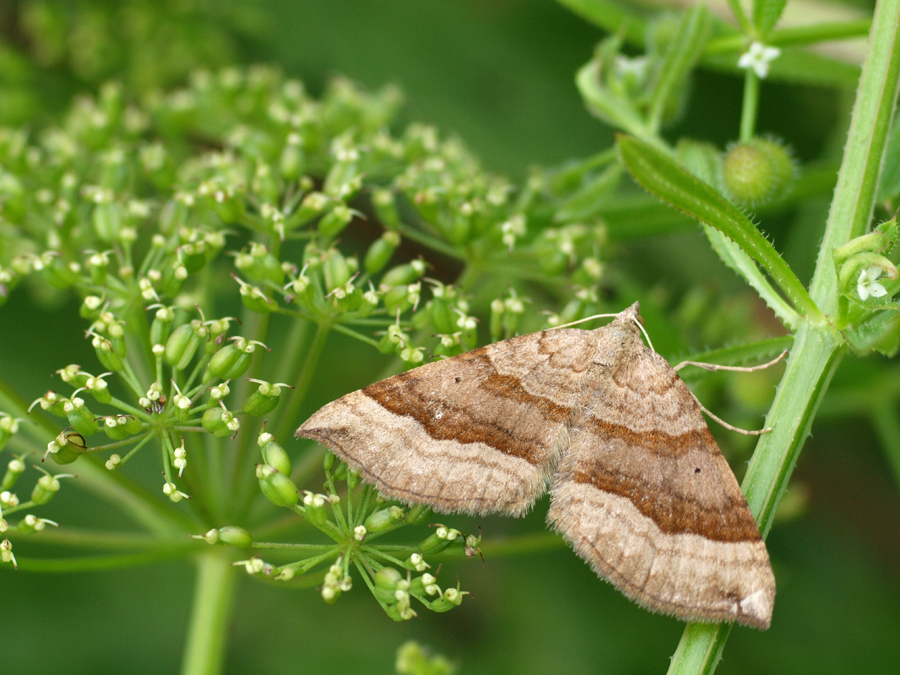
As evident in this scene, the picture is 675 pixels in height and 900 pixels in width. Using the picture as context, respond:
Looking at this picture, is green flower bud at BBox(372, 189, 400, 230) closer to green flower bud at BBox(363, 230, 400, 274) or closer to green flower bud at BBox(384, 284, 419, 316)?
green flower bud at BBox(363, 230, 400, 274)

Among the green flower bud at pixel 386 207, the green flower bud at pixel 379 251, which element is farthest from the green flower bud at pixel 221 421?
the green flower bud at pixel 386 207

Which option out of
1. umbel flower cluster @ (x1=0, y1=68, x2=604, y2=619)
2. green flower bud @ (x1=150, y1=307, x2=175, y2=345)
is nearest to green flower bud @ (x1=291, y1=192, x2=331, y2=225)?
umbel flower cluster @ (x1=0, y1=68, x2=604, y2=619)

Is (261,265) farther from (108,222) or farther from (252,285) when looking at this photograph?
(108,222)

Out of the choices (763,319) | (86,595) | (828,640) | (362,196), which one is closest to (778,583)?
(828,640)

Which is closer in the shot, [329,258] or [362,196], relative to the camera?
[329,258]

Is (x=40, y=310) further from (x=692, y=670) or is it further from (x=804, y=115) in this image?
(x=804, y=115)

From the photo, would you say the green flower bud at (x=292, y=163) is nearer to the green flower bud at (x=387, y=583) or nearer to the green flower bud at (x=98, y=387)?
the green flower bud at (x=98, y=387)

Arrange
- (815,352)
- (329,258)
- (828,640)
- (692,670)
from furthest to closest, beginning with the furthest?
(828,640)
(329,258)
(815,352)
(692,670)
